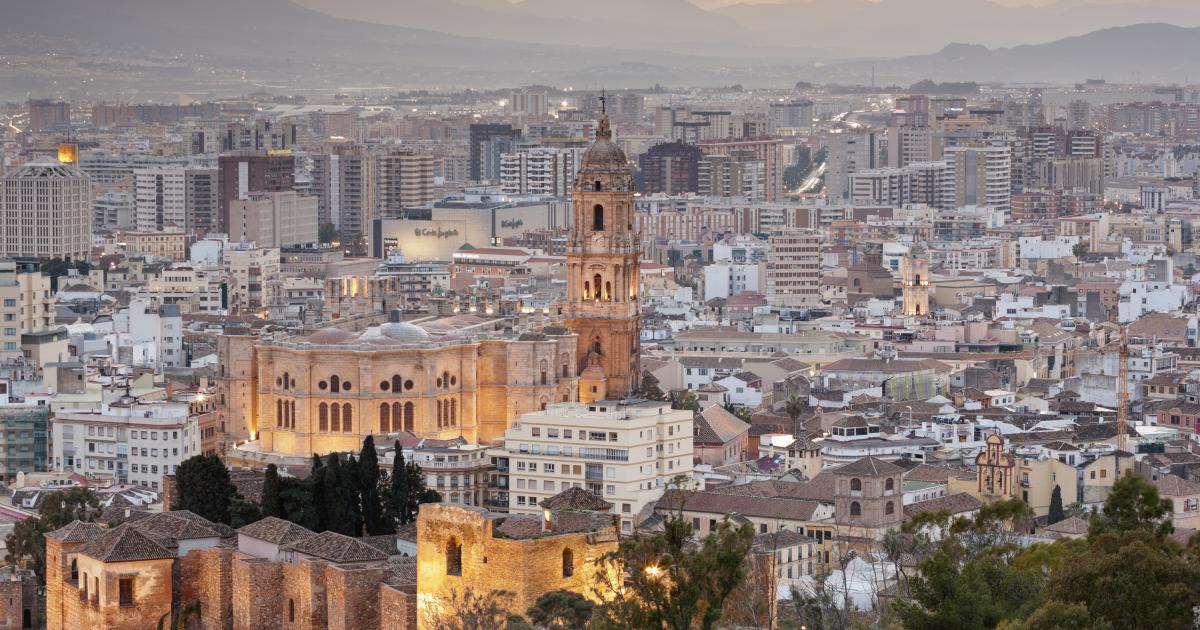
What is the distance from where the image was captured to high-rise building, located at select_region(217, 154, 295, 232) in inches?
6609

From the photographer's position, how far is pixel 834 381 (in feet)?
277

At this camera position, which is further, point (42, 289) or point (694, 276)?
point (694, 276)

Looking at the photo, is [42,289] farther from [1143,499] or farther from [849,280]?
[1143,499]

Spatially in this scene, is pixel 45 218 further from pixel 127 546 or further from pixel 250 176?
pixel 127 546

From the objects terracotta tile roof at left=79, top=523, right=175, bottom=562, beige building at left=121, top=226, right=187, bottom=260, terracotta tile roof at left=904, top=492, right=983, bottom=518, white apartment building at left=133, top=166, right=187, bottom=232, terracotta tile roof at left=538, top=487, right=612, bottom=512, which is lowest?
terracotta tile roof at left=904, top=492, right=983, bottom=518

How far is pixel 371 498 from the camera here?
Result: 176 feet

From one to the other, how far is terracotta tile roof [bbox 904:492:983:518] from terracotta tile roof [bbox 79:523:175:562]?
1452 centimetres

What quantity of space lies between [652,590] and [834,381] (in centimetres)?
4539

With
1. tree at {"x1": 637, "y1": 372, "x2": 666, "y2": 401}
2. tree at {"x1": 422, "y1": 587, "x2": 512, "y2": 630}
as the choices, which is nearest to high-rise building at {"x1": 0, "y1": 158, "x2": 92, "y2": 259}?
tree at {"x1": 637, "y1": 372, "x2": 666, "y2": 401}

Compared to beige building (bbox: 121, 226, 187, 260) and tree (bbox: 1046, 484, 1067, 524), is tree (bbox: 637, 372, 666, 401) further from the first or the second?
beige building (bbox: 121, 226, 187, 260)

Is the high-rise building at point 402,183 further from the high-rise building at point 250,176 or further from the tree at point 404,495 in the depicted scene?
the tree at point 404,495

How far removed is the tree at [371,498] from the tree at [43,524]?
17.0 ft

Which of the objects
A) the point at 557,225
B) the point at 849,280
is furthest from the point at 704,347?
the point at 557,225

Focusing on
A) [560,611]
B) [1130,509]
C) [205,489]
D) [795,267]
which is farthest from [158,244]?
[1130,509]
